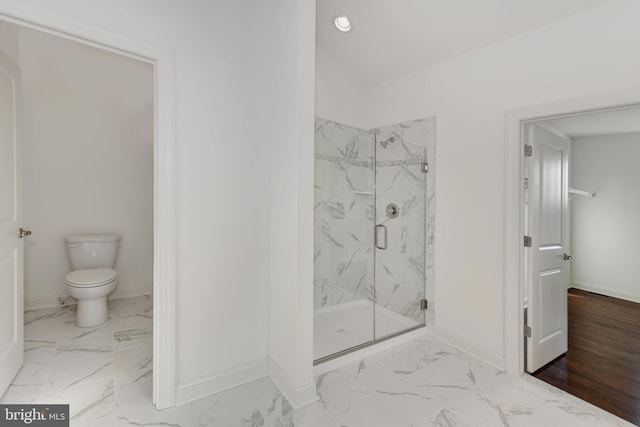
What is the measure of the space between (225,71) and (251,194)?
77 centimetres

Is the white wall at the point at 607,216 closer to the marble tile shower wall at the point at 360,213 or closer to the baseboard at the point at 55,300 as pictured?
the marble tile shower wall at the point at 360,213

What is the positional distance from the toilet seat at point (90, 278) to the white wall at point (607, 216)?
19.5ft

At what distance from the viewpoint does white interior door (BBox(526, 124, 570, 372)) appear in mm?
2162

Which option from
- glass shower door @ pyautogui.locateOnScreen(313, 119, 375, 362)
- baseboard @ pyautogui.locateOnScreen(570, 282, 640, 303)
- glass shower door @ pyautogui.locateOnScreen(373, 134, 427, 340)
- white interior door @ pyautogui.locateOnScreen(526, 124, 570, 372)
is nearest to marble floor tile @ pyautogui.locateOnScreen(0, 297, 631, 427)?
white interior door @ pyautogui.locateOnScreen(526, 124, 570, 372)

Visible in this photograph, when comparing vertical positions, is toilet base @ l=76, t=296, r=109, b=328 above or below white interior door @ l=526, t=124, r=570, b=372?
below

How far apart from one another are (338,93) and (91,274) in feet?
9.79

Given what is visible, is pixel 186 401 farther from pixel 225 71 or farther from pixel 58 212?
pixel 58 212

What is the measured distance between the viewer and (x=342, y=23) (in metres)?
2.55

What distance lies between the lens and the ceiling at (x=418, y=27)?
6.23 ft

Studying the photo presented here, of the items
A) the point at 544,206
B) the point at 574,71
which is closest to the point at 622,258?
the point at 544,206

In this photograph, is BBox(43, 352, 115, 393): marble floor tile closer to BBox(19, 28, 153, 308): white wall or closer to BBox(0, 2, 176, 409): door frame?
BBox(0, 2, 176, 409): door frame

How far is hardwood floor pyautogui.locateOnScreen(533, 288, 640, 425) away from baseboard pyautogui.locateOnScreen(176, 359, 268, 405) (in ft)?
6.52

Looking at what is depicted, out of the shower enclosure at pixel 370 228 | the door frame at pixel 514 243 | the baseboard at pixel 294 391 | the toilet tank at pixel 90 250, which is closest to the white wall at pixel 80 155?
the toilet tank at pixel 90 250

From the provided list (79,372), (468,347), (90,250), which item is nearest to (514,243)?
(468,347)
